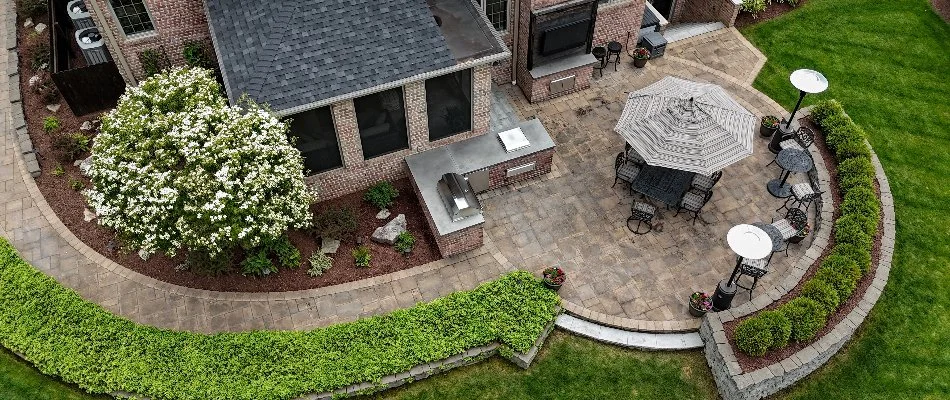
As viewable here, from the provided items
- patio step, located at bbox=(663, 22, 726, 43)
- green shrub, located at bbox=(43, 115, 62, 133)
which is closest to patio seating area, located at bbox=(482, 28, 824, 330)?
patio step, located at bbox=(663, 22, 726, 43)

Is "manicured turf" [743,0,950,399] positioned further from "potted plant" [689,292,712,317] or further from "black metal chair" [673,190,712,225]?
"black metal chair" [673,190,712,225]

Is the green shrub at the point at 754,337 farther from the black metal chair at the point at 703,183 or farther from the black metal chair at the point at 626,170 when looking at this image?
the black metal chair at the point at 626,170

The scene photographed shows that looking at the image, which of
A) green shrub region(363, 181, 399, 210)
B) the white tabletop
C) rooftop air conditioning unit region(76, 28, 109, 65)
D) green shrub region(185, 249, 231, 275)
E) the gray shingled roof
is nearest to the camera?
the white tabletop

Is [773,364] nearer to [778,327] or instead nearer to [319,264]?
[778,327]

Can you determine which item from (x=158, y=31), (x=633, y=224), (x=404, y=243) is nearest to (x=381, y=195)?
(x=404, y=243)

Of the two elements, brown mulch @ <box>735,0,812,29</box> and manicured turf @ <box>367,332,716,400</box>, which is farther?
brown mulch @ <box>735,0,812,29</box>

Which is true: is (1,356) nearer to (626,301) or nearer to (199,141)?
(199,141)
